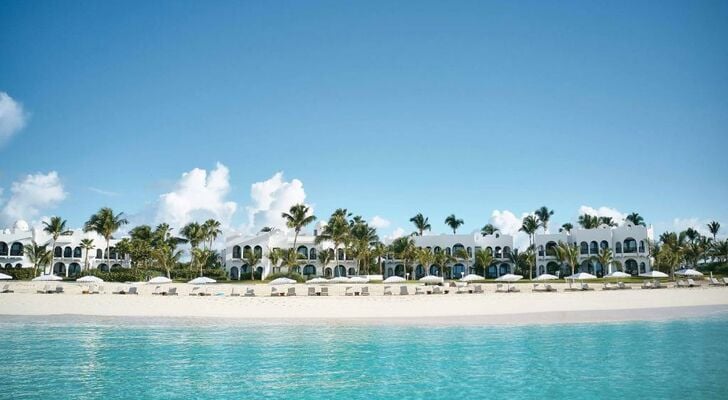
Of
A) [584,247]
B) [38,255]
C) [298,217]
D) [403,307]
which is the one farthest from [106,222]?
[584,247]

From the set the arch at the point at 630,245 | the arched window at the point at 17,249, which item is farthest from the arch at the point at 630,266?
the arched window at the point at 17,249

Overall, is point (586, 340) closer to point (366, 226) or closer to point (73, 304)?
point (73, 304)

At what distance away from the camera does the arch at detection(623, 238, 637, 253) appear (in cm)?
5925

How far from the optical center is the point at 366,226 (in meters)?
61.8

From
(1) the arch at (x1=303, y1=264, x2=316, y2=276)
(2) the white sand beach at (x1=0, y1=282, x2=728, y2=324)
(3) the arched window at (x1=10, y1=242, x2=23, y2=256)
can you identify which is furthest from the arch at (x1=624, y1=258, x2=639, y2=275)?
(3) the arched window at (x1=10, y1=242, x2=23, y2=256)

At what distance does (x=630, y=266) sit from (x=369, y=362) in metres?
55.5

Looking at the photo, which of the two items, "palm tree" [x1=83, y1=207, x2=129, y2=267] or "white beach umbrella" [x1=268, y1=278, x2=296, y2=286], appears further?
"palm tree" [x1=83, y1=207, x2=129, y2=267]

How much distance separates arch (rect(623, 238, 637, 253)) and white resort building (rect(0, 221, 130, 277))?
201 feet

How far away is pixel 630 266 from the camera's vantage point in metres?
59.7

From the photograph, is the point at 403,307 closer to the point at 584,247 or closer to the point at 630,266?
the point at 584,247

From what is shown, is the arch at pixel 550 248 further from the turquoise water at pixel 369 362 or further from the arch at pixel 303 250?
the turquoise water at pixel 369 362

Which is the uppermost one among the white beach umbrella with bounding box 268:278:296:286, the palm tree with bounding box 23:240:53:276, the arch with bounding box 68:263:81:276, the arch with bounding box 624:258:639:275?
the palm tree with bounding box 23:240:53:276

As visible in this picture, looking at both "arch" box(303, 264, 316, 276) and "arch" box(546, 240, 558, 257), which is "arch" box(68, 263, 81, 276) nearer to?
"arch" box(303, 264, 316, 276)

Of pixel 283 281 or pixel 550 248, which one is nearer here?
pixel 283 281
